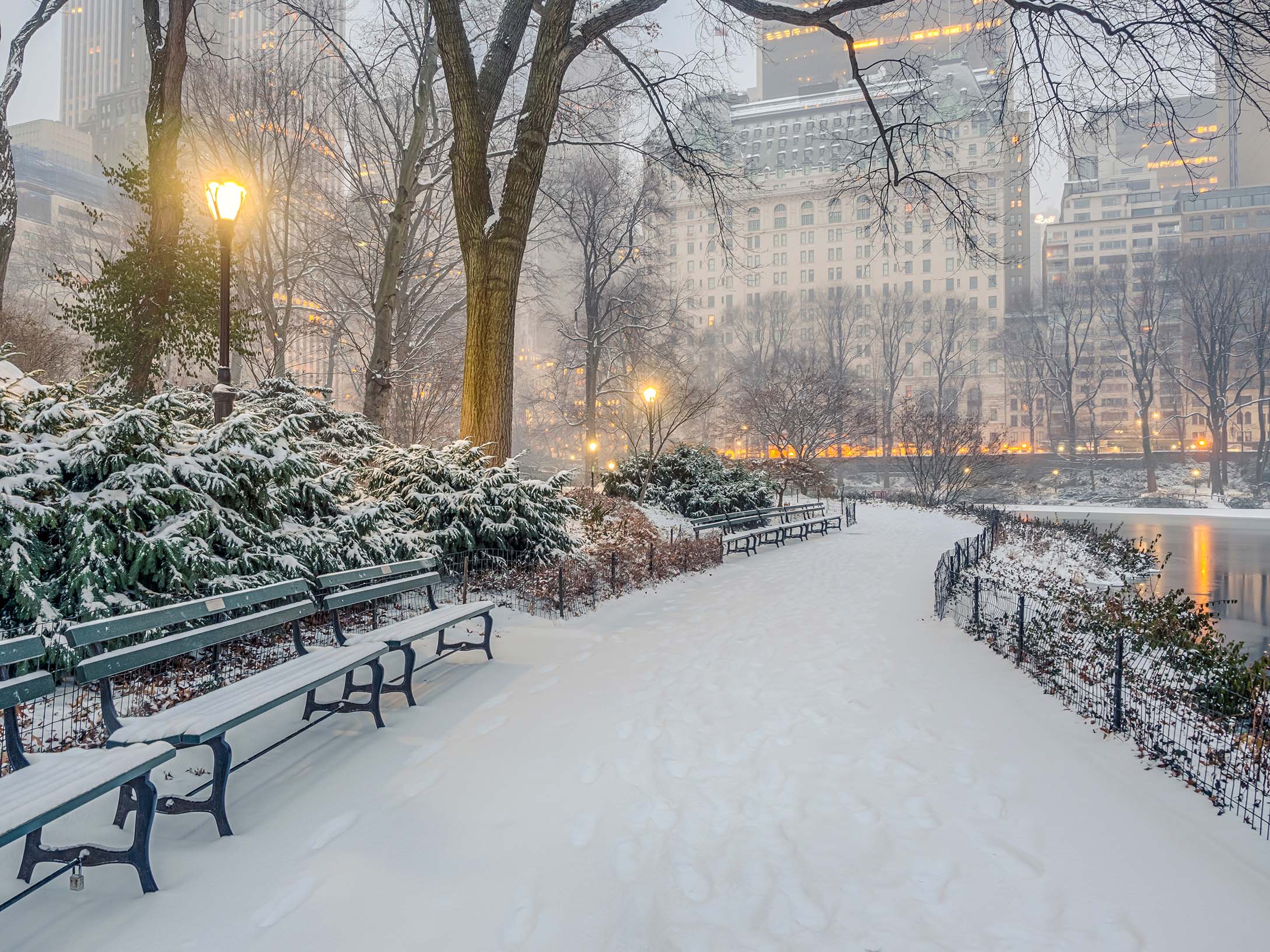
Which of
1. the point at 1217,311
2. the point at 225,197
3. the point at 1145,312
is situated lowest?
the point at 225,197

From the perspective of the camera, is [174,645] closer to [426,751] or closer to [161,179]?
[426,751]

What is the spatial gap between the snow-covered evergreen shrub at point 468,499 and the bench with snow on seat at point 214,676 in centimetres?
372

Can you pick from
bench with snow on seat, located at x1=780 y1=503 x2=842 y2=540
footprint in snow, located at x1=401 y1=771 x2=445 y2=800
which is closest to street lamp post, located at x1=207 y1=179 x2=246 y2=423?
footprint in snow, located at x1=401 y1=771 x2=445 y2=800

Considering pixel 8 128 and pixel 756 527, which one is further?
pixel 756 527

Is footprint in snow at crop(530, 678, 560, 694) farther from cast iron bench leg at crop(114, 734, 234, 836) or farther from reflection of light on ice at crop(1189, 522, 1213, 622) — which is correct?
Answer: reflection of light on ice at crop(1189, 522, 1213, 622)

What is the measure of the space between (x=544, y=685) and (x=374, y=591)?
5.17 ft

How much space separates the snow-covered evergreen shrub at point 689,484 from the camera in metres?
18.9

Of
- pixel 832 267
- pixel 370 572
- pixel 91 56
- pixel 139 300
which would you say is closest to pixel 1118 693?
pixel 370 572

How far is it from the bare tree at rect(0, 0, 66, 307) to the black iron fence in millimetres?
13319

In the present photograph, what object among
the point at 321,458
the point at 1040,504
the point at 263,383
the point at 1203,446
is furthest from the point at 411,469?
the point at 1203,446

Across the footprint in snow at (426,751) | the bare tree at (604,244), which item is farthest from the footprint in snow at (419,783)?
the bare tree at (604,244)

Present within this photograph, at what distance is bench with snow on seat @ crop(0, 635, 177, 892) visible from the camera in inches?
91.4

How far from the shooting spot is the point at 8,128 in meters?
10.5

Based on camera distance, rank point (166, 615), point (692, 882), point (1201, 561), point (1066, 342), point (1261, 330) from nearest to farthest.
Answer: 1. point (692, 882)
2. point (166, 615)
3. point (1201, 561)
4. point (1261, 330)
5. point (1066, 342)
